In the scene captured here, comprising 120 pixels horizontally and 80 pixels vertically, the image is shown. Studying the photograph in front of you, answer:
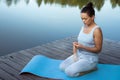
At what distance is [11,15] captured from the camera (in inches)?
387

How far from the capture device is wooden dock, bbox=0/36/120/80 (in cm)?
328

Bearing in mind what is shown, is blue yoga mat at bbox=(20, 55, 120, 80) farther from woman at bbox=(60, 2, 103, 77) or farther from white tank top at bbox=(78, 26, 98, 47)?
white tank top at bbox=(78, 26, 98, 47)

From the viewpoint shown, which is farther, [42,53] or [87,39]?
[42,53]

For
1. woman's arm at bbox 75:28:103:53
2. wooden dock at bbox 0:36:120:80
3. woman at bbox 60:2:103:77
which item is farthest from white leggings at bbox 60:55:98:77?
wooden dock at bbox 0:36:120:80

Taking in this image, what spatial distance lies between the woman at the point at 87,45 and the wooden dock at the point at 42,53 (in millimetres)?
445

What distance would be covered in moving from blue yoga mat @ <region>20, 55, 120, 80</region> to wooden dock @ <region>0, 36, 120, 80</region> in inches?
4.3

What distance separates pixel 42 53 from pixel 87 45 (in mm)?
1198

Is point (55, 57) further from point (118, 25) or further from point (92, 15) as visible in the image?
point (118, 25)

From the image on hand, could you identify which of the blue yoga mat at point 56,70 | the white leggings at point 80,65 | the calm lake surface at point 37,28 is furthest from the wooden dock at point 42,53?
the calm lake surface at point 37,28

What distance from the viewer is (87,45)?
3.15 meters

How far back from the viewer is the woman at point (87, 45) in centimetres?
303

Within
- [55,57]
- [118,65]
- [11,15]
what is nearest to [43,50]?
[55,57]

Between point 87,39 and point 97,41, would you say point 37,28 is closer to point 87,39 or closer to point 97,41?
point 87,39

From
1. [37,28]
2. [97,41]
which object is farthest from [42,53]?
[37,28]
